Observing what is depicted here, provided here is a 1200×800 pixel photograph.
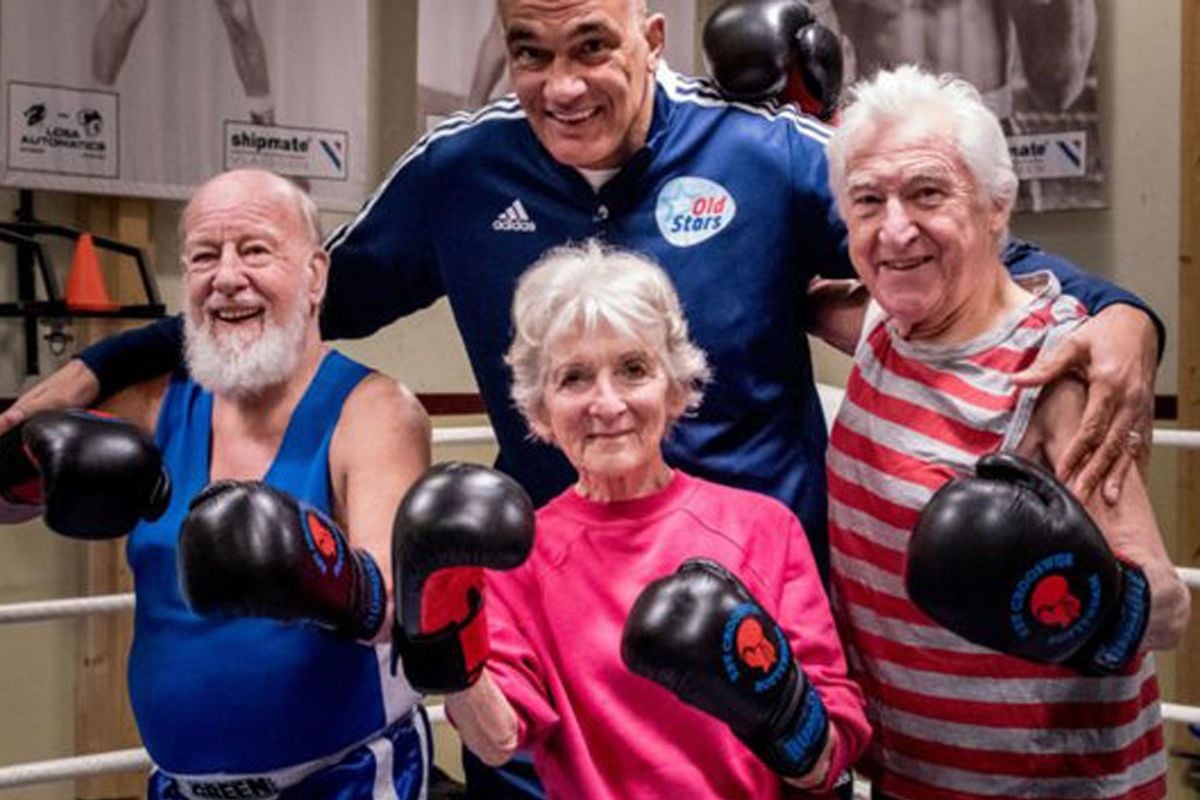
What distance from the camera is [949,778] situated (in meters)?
1.56

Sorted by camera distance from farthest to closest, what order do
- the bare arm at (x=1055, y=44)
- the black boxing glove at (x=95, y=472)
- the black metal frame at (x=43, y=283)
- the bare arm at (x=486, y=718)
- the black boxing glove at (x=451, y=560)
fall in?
1. the bare arm at (x=1055, y=44)
2. the black metal frame at (x=43, y=283)
3. the black boxing glove at (x=95, y=472)
4. the bare arm at (x=486, y=718)
5. the black boxing glove at (x=451, y=560)

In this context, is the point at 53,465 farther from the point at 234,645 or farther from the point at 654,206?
the point at 654,206

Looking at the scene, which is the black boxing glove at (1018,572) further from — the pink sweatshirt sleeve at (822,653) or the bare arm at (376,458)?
the bare arm at (376,458)

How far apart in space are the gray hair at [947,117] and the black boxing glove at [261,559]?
668 mm

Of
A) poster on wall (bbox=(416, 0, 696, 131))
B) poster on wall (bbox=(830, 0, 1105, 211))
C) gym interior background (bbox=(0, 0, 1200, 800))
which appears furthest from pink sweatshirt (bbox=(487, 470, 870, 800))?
poster on wall (bbox=(830, 0, 1105, 211))

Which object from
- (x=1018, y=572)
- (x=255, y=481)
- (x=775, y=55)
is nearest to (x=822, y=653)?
(x=1018, y=572)

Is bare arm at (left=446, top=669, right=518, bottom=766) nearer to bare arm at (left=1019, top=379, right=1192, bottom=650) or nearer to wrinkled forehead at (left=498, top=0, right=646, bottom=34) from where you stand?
bare arm at (left=1019, top=379, right=1192, bottom=650)

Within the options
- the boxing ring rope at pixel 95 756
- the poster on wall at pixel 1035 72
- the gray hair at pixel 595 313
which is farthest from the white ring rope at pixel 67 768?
the poster on wall at pixel 1035 72

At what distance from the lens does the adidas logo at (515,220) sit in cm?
190

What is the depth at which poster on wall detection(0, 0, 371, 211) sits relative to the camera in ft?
11.8

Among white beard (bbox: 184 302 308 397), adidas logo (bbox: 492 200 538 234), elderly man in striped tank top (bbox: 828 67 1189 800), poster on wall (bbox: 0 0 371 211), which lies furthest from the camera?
poster on wall (bbox: 0 0 371 211)

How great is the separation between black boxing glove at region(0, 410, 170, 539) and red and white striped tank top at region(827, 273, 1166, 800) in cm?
80

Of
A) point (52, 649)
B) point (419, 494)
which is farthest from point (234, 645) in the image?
point (52, 649)

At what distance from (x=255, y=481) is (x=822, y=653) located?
0.61 meters
